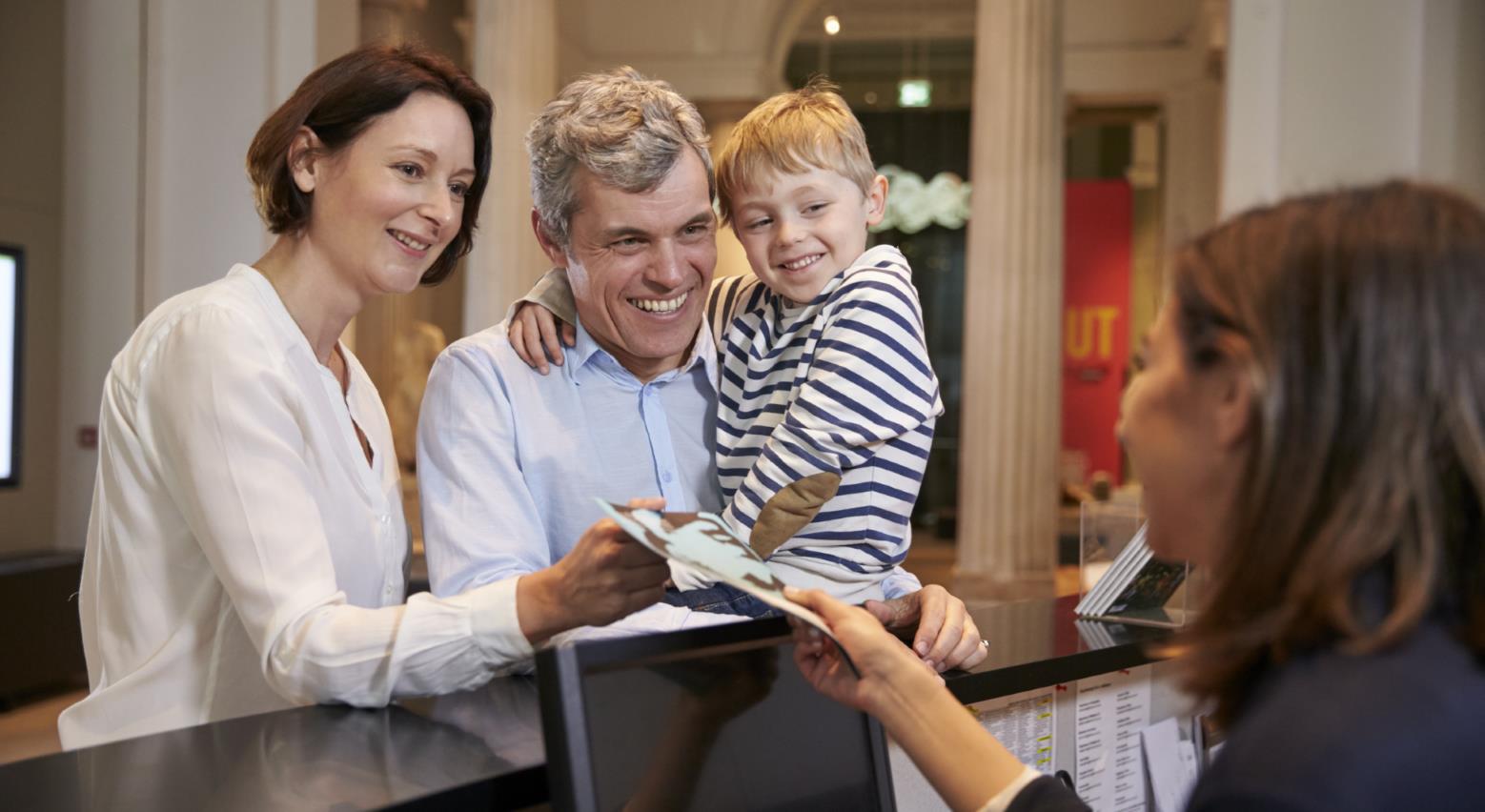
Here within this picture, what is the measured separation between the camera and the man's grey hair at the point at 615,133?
194 centimetres

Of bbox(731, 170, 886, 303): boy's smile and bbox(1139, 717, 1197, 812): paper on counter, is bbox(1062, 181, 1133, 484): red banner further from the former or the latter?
bbox(731, 170, 886, 303): boy's smile

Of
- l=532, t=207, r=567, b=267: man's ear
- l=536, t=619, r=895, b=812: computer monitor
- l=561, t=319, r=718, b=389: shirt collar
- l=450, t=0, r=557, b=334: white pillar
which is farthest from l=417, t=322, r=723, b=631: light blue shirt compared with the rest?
l=450, t=0, r=557, b=334: white pillar

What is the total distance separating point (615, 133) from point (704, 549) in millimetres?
941

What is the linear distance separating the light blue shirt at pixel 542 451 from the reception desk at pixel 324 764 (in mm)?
263

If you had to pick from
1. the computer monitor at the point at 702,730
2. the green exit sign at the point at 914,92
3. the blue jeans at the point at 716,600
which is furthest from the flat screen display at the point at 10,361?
the green exit sign at the point at 914,92

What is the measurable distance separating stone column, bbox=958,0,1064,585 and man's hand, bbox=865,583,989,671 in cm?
766

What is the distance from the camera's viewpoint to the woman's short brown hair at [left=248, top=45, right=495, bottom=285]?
187 centimetres

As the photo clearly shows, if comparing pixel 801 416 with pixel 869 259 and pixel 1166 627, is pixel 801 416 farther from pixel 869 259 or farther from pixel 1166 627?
pixel 1166 627

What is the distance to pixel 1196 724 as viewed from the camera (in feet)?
7.41

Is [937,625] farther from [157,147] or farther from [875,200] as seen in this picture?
[157,147]

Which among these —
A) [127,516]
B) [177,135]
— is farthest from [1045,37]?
[127,516]

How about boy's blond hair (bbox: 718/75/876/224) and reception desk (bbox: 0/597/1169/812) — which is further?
boy's blond hair (bbox: 718/75/876/224)

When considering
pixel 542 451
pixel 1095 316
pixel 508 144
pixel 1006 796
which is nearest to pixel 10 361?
pixel 508 144

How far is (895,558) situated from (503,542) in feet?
2.00
